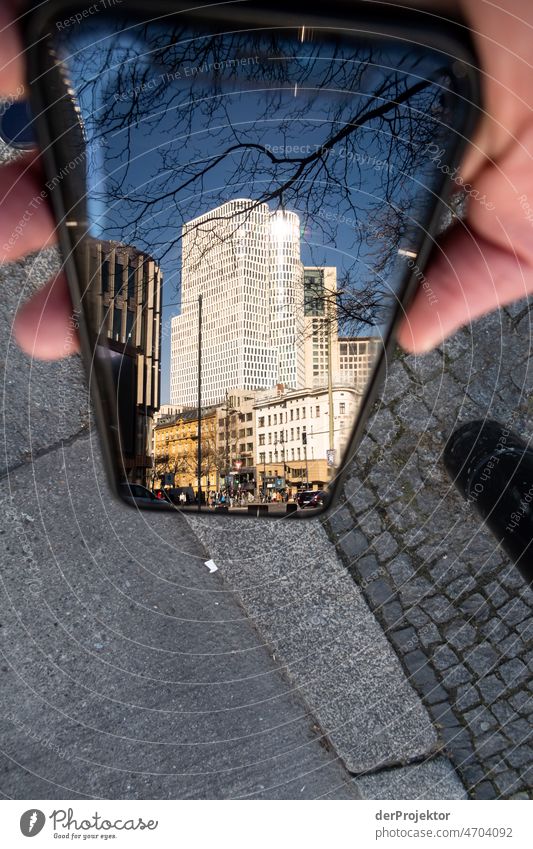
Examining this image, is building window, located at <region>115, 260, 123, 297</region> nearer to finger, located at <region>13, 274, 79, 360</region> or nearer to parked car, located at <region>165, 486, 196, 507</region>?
finger, located at <region>13, 274, 79, 360</region>

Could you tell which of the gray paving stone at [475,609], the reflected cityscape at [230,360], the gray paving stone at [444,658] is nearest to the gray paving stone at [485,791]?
the gray paving stone at [444,658]

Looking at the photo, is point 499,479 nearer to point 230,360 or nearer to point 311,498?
point 311,498

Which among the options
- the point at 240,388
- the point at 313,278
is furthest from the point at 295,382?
the point at 313,278

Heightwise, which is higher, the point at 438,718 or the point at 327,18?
the point at 327,18

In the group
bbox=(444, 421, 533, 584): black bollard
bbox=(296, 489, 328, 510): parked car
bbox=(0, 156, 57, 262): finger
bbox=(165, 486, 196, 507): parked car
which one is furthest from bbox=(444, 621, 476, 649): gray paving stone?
bbox=(0, 156, 57, 262): finger

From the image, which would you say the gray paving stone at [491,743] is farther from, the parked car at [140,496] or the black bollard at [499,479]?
the parked car at [140,496]

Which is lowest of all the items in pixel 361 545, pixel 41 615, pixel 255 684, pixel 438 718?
pixel 438 718

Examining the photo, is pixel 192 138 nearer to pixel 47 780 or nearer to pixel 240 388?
pixel 240 388
